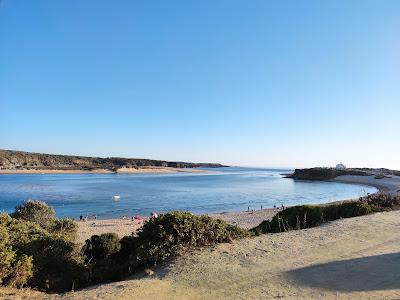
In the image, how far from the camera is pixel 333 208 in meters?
18.5

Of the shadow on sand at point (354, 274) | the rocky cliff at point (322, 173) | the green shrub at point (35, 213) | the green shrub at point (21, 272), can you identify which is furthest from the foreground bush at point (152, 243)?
the rocky cliff at point (322, 173)

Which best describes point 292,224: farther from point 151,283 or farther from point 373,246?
point 151,283

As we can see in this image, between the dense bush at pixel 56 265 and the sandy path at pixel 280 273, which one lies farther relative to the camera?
the dense bush at pixel 56 265

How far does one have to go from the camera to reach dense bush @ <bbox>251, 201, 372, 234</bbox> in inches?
651

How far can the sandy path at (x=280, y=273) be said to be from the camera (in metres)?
7.70

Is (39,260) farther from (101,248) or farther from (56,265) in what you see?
(101,248)

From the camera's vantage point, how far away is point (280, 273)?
8.75 metres

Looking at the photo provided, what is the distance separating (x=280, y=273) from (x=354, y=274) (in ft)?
5.06

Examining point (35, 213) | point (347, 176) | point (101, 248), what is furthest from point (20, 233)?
point (347, 176)

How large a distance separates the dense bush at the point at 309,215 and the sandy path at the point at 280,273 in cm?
439

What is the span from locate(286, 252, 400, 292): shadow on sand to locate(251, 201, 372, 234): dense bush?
6.53 meters

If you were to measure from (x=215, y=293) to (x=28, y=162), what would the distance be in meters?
177

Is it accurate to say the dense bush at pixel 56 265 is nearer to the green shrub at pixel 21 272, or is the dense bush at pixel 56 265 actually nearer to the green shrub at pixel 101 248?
the green shrub at pixel 21 272

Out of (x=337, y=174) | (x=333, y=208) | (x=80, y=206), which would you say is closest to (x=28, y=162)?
(x=337, y=174)
